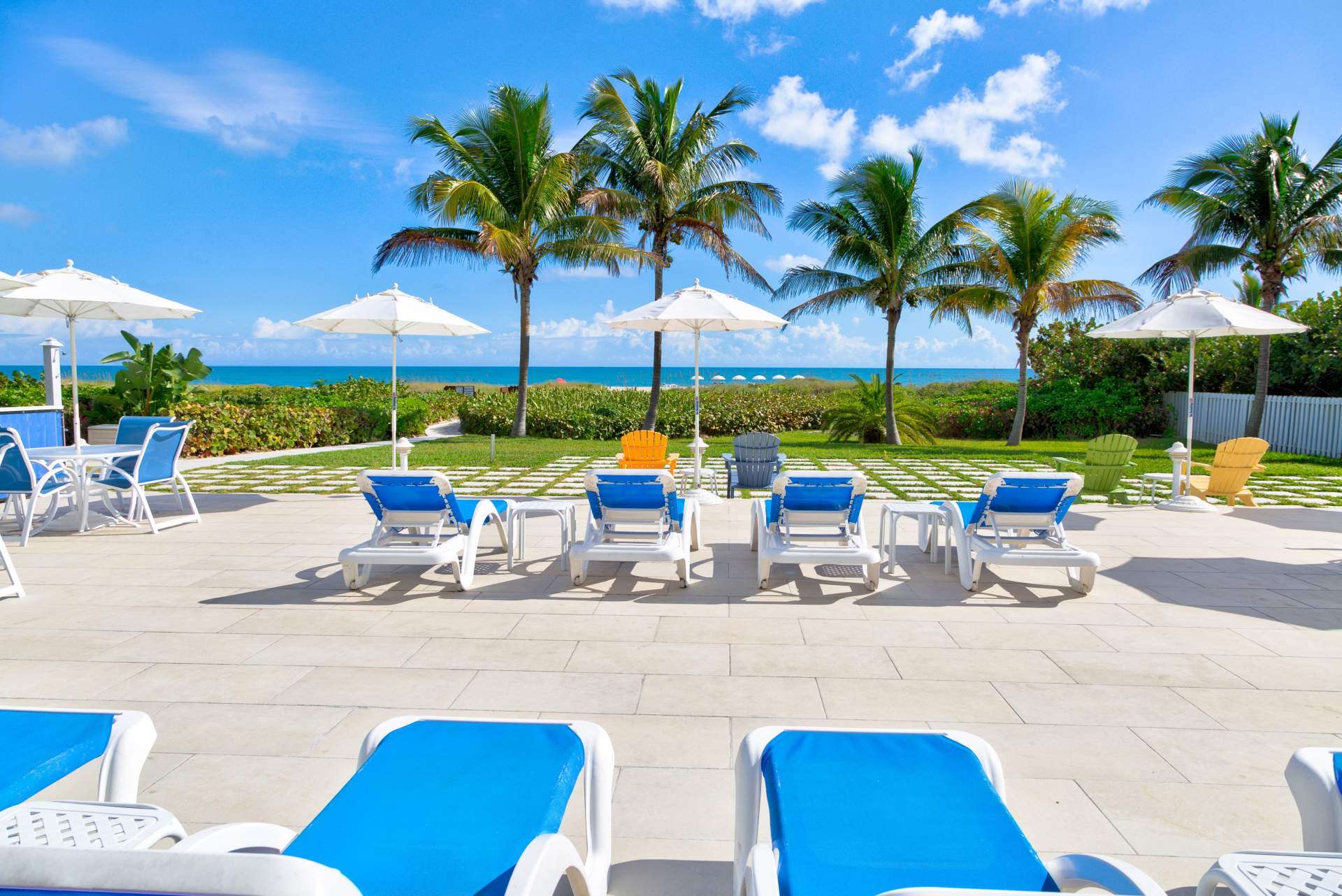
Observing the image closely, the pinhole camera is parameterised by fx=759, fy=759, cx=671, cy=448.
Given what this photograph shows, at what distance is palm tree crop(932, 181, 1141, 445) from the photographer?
18.0m

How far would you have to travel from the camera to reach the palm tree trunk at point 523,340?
18828mm

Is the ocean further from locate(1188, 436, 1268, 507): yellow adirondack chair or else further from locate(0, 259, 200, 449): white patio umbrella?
locate(0, 259, 200, 449): white patio umbrella

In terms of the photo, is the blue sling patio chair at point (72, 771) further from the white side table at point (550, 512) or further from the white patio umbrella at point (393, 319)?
the white patio umbrella at point (393, 319)

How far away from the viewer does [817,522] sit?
18.7ft

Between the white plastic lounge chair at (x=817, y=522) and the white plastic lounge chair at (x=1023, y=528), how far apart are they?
28.8 inches

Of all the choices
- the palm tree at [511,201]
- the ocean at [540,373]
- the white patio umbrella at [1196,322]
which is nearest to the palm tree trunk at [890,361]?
the palm tree at [511,201]

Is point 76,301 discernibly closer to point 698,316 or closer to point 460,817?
point 698,316

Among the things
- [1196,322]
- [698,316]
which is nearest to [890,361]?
[1196,322]

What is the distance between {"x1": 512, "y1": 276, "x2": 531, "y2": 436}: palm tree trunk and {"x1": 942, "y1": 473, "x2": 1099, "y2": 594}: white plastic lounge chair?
14.4 m

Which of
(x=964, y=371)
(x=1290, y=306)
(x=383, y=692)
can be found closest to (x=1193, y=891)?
(x=383, y=692)

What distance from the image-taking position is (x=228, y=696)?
3590mm

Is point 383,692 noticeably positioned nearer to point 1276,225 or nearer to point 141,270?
point 1276,225

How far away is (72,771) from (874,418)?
1896cm

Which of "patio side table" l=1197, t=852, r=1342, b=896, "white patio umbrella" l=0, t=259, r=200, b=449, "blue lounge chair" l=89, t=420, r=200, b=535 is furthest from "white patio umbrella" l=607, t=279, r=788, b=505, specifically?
"patio side table" l=1197, t=852, r=1342, b=896
